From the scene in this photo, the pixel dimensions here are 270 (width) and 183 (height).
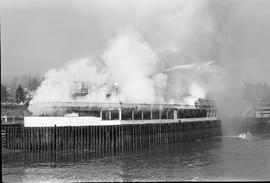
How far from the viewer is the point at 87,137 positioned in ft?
219

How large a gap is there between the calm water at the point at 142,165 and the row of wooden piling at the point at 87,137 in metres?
2.27

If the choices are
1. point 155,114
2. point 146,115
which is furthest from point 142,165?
point 155,114

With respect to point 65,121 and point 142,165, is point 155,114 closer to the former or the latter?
point 65,121

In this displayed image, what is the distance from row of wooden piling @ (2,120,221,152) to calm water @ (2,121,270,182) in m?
2.27

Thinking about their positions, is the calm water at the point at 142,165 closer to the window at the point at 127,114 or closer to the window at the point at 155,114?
the window at the point at 127,114

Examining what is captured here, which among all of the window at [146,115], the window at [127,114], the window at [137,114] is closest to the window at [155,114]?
the window at [146,115]

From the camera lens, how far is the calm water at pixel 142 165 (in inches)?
1734

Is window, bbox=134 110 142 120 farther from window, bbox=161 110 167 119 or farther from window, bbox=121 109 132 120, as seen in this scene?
window, bbox=161 110 167 119

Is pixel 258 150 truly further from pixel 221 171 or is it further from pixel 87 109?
pixel 87 109

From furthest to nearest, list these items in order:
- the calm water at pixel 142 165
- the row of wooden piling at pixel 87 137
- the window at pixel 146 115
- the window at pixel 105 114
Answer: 1. the window at pixel 146 115
2. the window at pixel 105 114
3. the row of wooden piling at pixel 87 137
4. the calm water at pixel 142 165

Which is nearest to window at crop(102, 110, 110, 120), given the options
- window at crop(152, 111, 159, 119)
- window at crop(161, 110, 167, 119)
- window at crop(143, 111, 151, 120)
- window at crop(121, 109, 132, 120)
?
window at crop(121, 109, 132, 120)

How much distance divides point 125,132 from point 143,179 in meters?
29.2

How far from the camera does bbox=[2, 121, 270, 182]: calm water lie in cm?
4403

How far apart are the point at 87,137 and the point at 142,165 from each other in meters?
16.9
